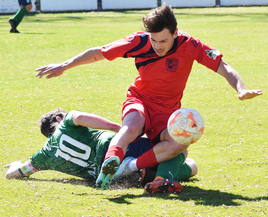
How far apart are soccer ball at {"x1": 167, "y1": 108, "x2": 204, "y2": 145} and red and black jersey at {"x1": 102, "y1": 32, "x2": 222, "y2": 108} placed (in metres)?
0.48

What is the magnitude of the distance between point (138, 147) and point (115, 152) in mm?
652

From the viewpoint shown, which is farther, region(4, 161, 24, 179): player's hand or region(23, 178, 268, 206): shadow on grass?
region(4, 161, 24, 179): player's hand

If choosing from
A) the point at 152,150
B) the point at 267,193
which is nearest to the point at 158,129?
the point at 152,150

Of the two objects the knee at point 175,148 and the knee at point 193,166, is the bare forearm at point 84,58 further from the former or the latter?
the knee at point 193,166

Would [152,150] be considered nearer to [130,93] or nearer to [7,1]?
[130,93]

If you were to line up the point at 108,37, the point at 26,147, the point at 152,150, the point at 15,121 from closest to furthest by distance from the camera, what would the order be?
the point at 152,150, the point at 26,147, the point at 15,121, the point at 108,37

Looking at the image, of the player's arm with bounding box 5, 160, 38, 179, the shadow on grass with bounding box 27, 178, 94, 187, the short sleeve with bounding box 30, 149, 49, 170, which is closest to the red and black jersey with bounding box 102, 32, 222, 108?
the shadow on grass with bounding box 27, 178, 94, 187

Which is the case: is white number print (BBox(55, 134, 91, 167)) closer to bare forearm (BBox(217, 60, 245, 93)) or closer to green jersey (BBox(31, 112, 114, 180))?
green jersey (BBox(31, 112, 114, 180))

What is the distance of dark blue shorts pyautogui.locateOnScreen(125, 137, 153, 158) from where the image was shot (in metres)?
6.09

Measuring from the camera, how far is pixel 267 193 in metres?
5.44

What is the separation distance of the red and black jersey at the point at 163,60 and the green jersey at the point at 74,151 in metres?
0.53

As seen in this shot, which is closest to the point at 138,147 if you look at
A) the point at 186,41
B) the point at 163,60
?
the point at 163,60

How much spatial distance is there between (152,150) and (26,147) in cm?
209

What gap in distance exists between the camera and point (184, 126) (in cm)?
557
